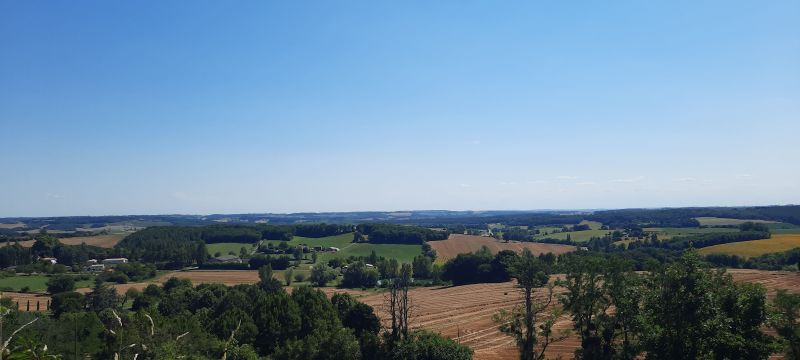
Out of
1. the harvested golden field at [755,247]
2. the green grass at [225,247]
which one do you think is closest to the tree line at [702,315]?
the harvested golden field at [755,247]

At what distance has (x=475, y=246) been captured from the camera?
16212cm

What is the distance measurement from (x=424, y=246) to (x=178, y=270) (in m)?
73.4

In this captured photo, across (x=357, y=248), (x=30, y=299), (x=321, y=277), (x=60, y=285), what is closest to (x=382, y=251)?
(x=357, y=248)

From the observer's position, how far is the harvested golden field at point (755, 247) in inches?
4761

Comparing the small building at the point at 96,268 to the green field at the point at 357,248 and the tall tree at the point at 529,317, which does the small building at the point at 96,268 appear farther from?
the tall tree at the point at 529,317

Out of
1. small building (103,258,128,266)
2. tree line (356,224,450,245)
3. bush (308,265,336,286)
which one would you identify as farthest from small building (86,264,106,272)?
tree line (356,224,450,245)

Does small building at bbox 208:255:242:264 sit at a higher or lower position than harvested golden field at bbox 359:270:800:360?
higher

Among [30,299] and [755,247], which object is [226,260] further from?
[755,247]

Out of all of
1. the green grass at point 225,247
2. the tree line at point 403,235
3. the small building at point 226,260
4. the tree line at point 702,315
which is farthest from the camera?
the tree line at point 403,235

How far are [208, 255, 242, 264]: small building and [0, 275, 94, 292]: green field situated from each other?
34090 mm

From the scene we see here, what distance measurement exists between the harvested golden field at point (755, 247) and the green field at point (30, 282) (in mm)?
143559

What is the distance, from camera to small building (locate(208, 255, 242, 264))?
143 meters

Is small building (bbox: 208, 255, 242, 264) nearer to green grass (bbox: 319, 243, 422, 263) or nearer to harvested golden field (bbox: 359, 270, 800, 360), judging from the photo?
green grass (bbox: 319, 243, 422, 263)

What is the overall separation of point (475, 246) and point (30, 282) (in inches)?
4555
